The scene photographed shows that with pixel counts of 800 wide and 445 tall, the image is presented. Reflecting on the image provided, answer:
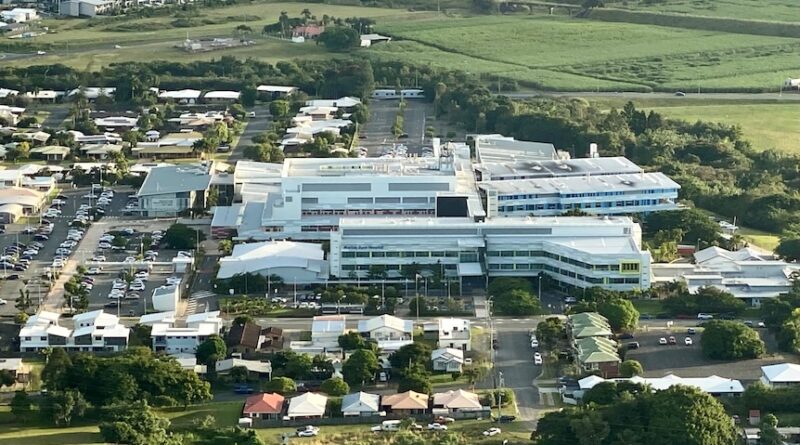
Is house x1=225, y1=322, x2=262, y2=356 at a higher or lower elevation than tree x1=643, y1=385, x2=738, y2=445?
lower

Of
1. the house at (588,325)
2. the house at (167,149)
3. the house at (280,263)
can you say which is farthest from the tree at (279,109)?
the house at (588,325)

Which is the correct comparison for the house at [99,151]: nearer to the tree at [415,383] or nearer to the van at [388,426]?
the tree at [415,383]

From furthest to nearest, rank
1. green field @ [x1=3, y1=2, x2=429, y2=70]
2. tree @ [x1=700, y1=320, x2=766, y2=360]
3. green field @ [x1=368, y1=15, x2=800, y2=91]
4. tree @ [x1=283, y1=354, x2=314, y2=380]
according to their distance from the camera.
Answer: green field @ [x1=3, y1=2, x2=429, y2=70] → green field @ [x1=368, y1=15, x2=800, y2=91] → tree @ [x1=700, y1=320, x2=766, y2=360] → tree @ [x1=283, y1=354, x2=314, y2=380]

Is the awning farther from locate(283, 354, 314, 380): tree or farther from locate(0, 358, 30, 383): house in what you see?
locate(0, 358, 30, 383): house

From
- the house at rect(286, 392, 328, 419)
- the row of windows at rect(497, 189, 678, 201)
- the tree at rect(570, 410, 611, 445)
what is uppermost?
the row of windows at rect(497, 189, 678, 201)

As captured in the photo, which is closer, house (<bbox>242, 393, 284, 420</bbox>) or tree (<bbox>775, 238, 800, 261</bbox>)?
house (<bbox>242, 393, 284, 420</bbox>)

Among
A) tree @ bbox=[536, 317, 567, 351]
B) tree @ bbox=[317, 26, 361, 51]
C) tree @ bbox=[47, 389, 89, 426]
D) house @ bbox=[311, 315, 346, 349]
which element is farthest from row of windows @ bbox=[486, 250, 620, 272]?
tree @ bbox=[317, 26, 361, 51]
